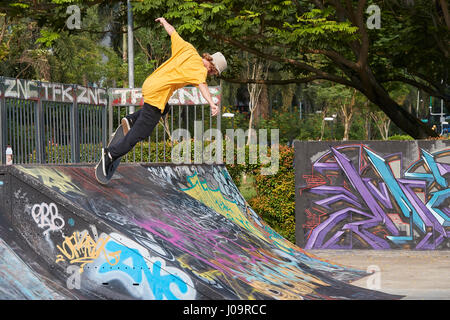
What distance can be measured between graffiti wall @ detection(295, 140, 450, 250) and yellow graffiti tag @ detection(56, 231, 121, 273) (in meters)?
7.60

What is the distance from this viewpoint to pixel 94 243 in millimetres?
5500

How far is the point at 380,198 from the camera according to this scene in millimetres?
12320

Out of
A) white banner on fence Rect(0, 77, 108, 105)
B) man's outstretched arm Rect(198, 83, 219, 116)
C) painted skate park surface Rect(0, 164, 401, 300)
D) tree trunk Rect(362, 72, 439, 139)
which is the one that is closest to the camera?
painted skate park surface Rect(0, 164, 401, 300)

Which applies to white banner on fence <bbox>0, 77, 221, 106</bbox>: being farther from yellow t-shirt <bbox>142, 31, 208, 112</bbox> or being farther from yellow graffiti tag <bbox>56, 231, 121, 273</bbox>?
yellow graffiti tag <bbox>56, 231, 121, 273</bbox>

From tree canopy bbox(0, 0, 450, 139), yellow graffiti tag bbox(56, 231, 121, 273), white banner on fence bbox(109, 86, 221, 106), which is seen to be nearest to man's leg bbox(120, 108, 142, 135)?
yellow graffiti tag bbox(56, 231, 121, 273)

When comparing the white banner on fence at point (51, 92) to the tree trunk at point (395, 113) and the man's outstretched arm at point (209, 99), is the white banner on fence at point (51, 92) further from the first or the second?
the tree trunk at point (395, 113)

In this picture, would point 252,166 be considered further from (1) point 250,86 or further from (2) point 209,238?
(1) point 250,86

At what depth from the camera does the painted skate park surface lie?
5.32 m

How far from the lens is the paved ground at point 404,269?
7.99 m

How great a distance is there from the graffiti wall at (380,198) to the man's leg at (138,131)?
21.6ft

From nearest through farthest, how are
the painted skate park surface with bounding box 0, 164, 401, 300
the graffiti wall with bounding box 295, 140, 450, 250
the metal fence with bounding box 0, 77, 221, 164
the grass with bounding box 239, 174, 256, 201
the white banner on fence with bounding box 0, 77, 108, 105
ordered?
the painted skate park surface with bounding box 0, 164, 401, 300
the white banner on fence with bounding box 0, 77, 108, 105
the metal fence with bounding box 0, 77, 221, 164
the graffiti wall with bounding box 295, 140, 450, 250
the grass with bounding box 239, 174, 256, 201

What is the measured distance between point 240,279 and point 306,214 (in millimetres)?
6503

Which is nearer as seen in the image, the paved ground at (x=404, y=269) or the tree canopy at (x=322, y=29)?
the paved ground at (x=404, y=269)

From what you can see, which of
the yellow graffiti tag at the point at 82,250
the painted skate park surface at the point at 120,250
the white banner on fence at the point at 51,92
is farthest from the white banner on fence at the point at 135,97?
the yellow graffiti tag at the point at 82,250
